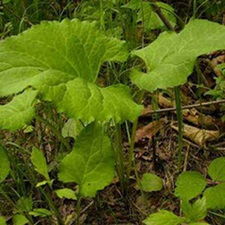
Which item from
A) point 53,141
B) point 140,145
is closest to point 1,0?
point 53,141

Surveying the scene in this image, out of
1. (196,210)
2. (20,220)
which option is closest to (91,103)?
(196,210)

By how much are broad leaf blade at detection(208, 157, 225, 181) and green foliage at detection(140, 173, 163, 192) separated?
198mm

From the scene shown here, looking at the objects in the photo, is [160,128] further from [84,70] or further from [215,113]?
[84,70]

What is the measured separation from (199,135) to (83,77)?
1.88 ft

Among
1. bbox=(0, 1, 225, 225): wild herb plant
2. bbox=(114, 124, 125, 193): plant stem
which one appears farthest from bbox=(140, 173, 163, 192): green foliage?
bbox=(0, 1, 225, 225): wild herb plant

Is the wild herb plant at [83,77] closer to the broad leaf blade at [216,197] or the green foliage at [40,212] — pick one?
the green foliage at [40,212]

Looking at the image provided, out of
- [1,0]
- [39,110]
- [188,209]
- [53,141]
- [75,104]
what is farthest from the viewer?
[1,0]

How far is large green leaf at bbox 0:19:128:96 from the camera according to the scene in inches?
45.1

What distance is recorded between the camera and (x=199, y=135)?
158 cm

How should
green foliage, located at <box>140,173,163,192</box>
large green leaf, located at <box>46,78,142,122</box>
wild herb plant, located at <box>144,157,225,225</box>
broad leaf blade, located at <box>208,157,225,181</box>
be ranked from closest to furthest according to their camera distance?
large green leaf, located at <box>46,78,142,122</box> < wild herb plant, located at <box>144,157,225,225</box> < broad leaf blade, located at <box>208,157,225,181</box> < green foliage, located at <box>140,173,163,192</box>

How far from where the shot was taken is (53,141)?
1.60 m

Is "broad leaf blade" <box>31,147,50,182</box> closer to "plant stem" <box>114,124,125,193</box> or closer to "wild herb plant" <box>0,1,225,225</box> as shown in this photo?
"wild herb plant" <box>0,1,225,225</box>

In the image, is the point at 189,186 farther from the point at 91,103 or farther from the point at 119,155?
the point at 91,103

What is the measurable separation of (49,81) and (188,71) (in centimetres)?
35
